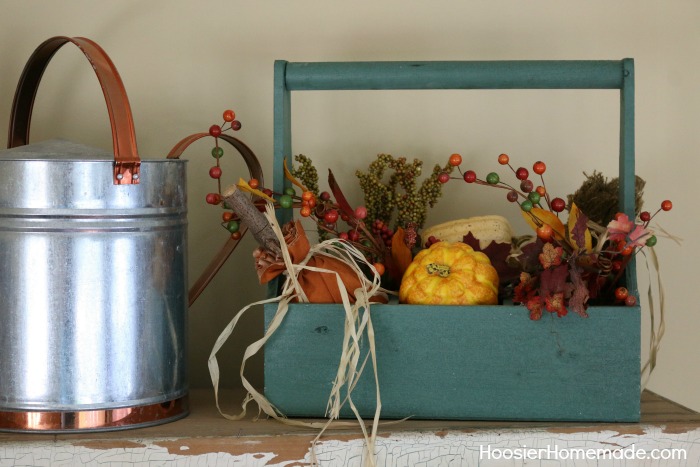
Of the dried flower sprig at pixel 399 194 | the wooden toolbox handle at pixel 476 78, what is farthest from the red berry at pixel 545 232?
the dried flower sprig at pixel 399 194

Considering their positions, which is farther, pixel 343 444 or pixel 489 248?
pixel 489 248

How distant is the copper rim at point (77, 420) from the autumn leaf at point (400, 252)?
1.06ft

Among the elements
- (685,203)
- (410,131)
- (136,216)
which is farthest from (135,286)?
(685,203)

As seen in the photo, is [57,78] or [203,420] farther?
[57,78]

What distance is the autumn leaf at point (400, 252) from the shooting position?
3.17 feet

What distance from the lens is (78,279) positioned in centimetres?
86

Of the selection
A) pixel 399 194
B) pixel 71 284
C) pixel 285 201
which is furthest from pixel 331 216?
pixel 71 284

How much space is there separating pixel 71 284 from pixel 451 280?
40 cm

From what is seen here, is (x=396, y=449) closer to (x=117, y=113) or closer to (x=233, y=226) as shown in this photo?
(x=233, y=226)

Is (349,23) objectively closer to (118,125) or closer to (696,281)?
(118,125)

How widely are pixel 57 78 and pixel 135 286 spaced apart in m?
0.46

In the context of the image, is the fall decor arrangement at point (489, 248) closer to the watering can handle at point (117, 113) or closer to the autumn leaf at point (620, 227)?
the autumn leaf at point (620, 227)

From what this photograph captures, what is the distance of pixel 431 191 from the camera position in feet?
3.53

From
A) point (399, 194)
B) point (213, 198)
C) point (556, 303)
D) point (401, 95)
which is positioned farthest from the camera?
point (401, 95)
